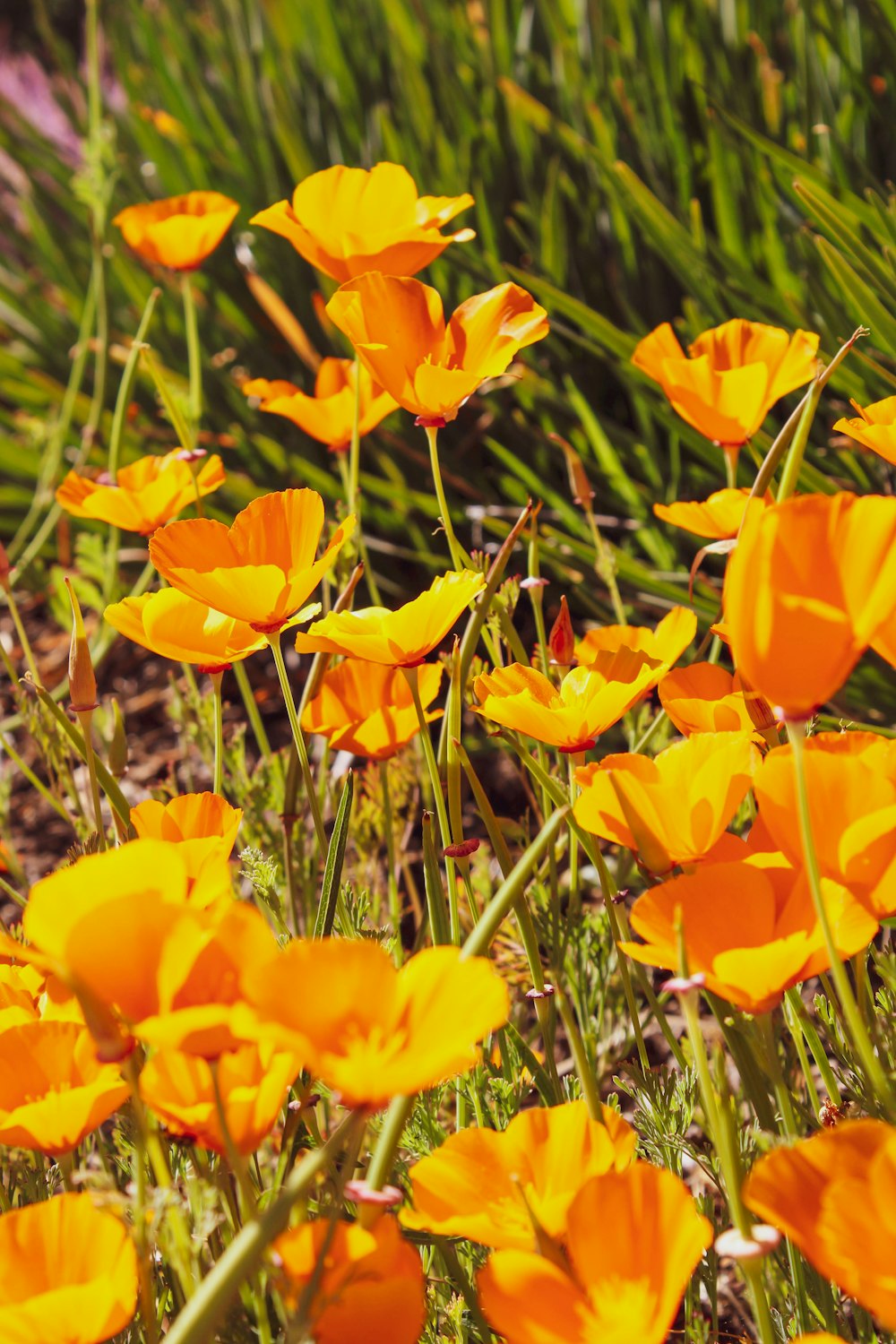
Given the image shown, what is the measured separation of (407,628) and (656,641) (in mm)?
180

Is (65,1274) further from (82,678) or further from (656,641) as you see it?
(656,641)

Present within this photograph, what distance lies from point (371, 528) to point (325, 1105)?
102 cm

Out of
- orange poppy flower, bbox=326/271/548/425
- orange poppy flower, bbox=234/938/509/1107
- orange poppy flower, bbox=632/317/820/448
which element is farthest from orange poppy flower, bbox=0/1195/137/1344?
orange poppy flower, bbox=632/317/820/448

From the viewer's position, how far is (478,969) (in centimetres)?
40

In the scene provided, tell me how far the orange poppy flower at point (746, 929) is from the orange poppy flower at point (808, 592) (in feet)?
0.28

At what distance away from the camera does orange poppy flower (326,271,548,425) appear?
691 mm

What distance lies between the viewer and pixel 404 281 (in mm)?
720

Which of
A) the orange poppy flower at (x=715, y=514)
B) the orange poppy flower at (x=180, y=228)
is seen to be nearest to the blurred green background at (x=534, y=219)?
the orange poppy flower at (x=180, y=228)

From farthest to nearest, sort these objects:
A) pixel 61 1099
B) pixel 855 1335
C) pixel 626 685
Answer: pixel 855 1335 < pixel 626 685 < pixel 61 1099

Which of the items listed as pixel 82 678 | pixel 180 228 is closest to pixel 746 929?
pixel 82 678

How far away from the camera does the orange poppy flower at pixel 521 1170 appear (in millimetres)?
469

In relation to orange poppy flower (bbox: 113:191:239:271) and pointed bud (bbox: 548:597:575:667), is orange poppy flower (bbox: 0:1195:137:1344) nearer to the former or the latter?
pointed bud (bbox: 548:597:575:667)

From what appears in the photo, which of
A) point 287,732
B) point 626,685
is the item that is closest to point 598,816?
point 626,685

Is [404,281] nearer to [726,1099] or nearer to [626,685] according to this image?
[626,685]
